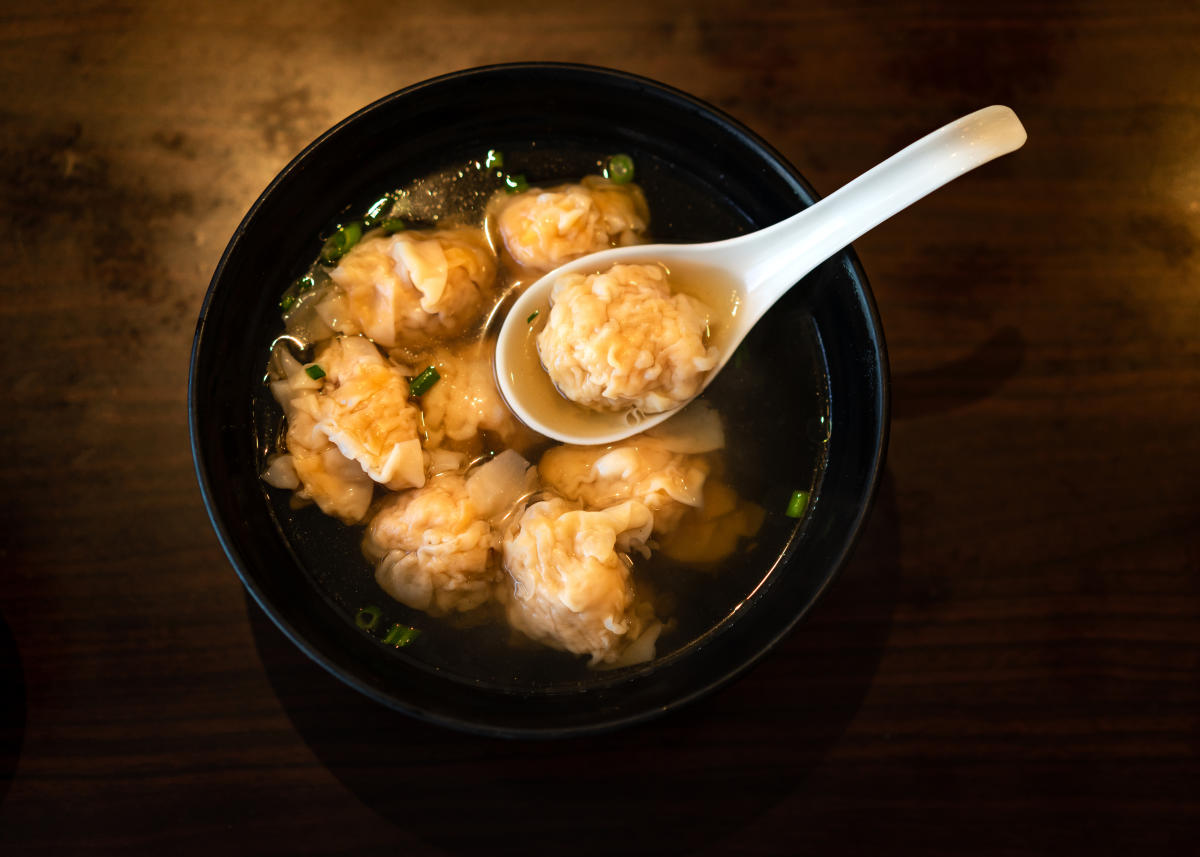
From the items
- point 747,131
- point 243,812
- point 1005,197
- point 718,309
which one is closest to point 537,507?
point 718,309

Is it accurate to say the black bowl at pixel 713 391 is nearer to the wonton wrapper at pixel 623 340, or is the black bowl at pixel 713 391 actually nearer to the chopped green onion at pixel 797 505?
the chopped green onion at pixel 797 505

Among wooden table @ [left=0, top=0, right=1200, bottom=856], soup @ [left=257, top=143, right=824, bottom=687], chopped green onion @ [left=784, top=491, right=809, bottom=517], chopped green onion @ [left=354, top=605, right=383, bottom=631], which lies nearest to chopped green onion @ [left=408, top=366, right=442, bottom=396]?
soup @ [left=257, top=143, right=824, bottom=687]

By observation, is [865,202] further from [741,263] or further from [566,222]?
[566,222]

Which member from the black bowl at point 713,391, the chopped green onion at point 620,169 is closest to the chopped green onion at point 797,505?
the black bowl at point 713,391

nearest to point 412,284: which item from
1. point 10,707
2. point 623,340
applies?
point 623,340

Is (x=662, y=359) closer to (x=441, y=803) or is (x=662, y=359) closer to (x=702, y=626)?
(x=702, y=626)

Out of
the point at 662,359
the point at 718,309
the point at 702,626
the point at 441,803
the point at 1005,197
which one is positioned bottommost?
the point at 441,803
